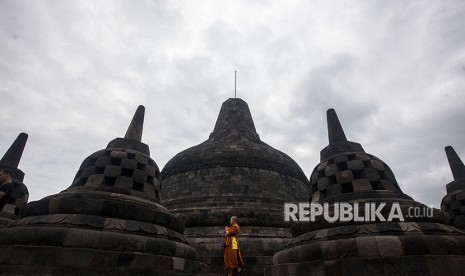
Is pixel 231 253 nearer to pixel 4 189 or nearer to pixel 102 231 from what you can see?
pixel 102 231

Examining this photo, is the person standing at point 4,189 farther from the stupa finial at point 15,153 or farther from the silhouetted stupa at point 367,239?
the stupa finial at point 15,153

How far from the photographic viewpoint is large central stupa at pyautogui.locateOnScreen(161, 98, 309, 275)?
1012cm

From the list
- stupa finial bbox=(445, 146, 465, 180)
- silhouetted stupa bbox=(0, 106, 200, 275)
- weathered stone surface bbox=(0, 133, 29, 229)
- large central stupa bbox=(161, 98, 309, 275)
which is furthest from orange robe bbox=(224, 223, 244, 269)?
stupa finial bbox=(445, 146, 465, 180)

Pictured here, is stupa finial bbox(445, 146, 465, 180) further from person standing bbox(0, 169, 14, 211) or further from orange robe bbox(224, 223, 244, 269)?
person standing bbox(0, 169, 14, 211)

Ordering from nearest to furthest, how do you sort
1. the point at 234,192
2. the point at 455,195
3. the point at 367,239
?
1. the point at 367,239
2. the point at 455,195
3. the point at 234,192

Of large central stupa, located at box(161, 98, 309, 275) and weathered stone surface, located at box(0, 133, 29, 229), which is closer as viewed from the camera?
large central stupa, located at box(161, 98, 309, 275)

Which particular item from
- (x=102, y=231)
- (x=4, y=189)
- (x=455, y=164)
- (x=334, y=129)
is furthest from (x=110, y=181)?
(x=455, y=164)

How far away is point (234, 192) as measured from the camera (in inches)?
566

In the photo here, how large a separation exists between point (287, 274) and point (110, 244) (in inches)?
148

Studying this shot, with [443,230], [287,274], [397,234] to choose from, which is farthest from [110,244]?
[443,230]

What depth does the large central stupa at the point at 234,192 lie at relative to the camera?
10.1m

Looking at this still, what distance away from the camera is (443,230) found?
211 inches

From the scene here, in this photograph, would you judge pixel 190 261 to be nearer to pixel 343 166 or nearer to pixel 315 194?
pixel 315 194

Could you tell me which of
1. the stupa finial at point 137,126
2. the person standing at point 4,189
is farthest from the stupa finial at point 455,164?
the person standing at point 4,189
